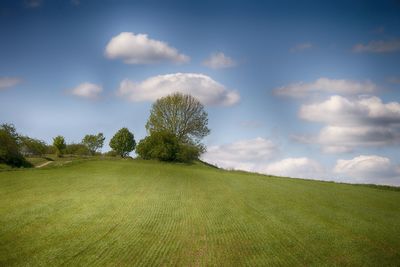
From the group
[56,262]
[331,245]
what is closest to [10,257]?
[56,262]

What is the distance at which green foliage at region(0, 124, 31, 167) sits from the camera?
47625 millimetres

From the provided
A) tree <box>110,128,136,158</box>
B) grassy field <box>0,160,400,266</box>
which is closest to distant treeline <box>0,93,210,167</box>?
tree <box>110,128,136,158</box>

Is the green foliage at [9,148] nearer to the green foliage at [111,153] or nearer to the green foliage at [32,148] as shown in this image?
the green foliage at [32,148]

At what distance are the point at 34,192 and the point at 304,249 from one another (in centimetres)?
2130

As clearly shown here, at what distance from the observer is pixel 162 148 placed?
67250mm

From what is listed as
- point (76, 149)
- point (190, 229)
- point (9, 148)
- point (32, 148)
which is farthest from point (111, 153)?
point (190, 229)

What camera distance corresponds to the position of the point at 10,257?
1162 centimetres

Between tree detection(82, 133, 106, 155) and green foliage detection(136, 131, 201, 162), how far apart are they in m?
56.3

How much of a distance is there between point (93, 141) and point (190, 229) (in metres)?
112

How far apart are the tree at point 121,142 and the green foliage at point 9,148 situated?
48752mm

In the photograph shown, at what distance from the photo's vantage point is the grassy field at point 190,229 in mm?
11984

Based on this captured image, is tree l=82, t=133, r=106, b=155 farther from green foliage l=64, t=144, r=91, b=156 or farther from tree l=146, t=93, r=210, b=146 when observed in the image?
tree l=146, t=93, r=210, b=146

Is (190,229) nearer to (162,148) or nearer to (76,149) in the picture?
(162,148)

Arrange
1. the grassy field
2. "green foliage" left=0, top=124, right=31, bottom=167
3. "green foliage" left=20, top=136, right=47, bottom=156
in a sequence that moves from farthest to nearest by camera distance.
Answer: "green foliage" left=20, top=136, right=47, bottom=156, "green foliage" left=0, top=124, right=31, bottom=167, the grassy field
